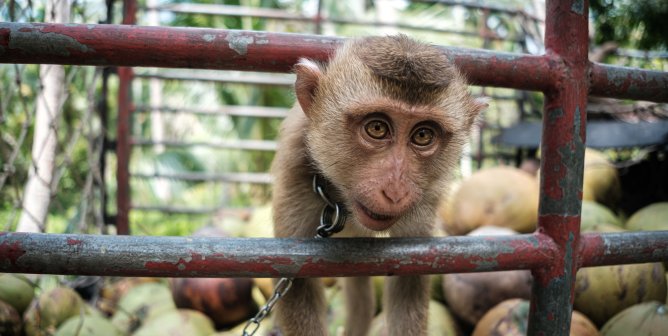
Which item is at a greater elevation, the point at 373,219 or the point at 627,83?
the point at 627,83

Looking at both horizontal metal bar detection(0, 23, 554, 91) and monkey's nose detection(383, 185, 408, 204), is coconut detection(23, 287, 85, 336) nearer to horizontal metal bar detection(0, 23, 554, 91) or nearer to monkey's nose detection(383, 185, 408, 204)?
horizontal metal bar detection(0, 23, 554, 91)

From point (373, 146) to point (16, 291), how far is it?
1926 mm

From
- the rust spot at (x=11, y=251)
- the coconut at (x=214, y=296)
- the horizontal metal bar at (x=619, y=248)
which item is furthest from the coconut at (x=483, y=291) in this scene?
the rust spot at (x=11, y=251)

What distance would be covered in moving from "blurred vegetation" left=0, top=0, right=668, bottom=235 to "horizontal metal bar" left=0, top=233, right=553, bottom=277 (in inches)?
53.0

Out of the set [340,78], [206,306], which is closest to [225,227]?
[206,306]

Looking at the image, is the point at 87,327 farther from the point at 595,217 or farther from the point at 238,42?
the point at 595,217

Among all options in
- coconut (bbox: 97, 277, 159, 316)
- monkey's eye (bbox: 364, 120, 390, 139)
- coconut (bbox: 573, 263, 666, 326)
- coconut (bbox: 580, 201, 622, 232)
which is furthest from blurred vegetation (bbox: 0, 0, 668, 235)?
coconut (bbox: 573, 263, 666, 326)

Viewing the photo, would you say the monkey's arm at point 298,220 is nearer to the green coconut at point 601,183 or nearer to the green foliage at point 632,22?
the green coconut at point 601,183

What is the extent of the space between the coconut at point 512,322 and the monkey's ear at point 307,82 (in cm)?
122

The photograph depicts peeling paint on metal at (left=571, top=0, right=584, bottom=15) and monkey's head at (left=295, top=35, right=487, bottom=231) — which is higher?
peeling paint on metal at (left=571, top=0, right=584, bottom=15)

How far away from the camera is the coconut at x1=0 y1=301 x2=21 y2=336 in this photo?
229 centimetres

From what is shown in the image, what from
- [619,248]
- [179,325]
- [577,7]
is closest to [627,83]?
[577,7]

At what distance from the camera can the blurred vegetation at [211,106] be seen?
4.65 meters

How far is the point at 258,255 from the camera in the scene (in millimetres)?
1389
